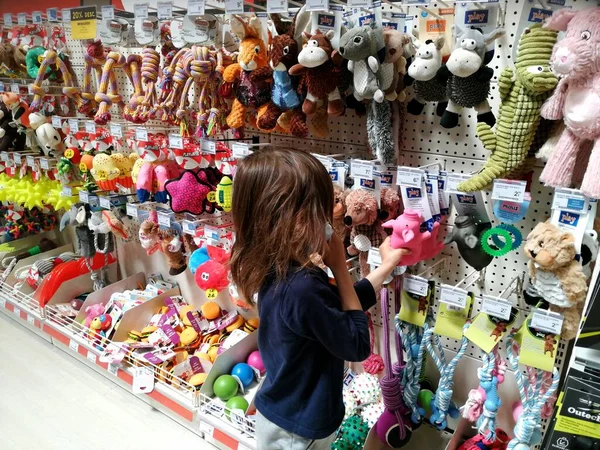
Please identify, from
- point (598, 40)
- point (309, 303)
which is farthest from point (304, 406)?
point (598, 40)

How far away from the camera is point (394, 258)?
1.37 m

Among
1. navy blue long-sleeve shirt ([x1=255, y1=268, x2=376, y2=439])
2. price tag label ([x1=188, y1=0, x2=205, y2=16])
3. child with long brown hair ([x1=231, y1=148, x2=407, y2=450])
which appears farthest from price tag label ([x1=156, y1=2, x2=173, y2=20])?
navy blue long-sleeve shirt ([x1=255, y1=268, x2=376, y2=439])

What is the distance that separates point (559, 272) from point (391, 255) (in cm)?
42

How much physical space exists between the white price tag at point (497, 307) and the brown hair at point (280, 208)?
49cm

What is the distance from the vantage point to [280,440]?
1279mm

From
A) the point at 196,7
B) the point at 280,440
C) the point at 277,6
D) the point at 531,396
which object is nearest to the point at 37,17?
the point at 196,7

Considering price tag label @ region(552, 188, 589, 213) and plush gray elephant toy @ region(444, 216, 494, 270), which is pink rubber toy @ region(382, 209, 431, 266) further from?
price tag label @ region(552, 188, 589, 213)

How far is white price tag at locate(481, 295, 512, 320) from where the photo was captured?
4.12 ft

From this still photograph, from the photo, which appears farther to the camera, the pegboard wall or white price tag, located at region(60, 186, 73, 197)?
white price tag, located at region(60, 186, 73, 197)

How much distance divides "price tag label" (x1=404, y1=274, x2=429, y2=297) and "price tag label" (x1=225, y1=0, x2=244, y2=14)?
97 centimetres

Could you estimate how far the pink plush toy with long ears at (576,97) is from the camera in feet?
3.31

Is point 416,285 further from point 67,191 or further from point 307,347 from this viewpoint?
point 67,191

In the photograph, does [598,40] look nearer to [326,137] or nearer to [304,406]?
[326,137]

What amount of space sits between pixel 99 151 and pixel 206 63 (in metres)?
0.82
